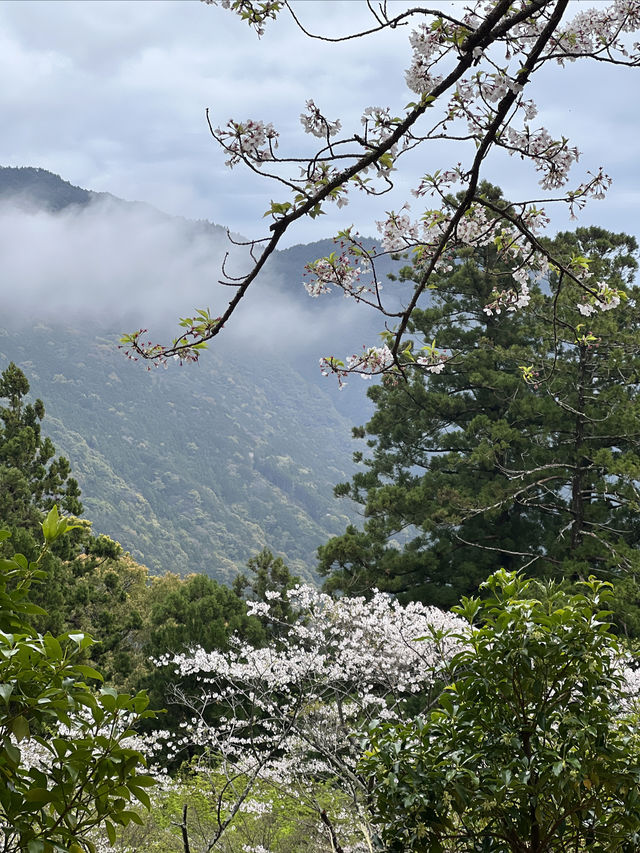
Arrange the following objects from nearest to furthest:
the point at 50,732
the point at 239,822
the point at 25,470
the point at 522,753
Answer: the point at 50,732, the point at 522,753, the point at 239,822, the point at 25,470

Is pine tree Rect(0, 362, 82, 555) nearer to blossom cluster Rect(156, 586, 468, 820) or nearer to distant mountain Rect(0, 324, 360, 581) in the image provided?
blossom cluster Rect(156, 586, 468, 820)

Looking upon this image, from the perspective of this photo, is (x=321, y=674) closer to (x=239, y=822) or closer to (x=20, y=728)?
(x=239, y=822)

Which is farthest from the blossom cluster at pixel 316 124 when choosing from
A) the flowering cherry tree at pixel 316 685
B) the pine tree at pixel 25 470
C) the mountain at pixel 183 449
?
the mountain at pixel 183 449

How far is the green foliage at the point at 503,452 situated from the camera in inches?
501

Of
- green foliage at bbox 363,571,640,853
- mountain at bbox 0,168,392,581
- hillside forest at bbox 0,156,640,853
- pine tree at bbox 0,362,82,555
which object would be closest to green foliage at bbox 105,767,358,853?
hillside forest at bbox 0,156,640,853

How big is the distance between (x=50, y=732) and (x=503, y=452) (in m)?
13.6

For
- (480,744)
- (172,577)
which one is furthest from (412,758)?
(172,577)

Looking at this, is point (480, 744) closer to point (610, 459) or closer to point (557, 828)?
point (557, 828)

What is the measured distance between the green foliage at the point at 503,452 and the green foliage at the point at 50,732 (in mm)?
10892

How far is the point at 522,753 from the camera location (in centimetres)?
217

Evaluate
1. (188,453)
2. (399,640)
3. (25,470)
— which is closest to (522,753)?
(399,640)

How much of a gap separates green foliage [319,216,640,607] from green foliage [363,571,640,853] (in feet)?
32.2

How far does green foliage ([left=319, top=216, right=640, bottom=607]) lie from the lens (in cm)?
1273

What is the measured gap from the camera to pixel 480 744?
2.24 metres
